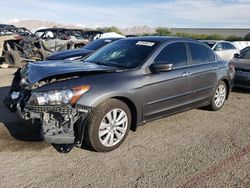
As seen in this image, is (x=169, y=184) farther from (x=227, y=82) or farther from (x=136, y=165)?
(x=227, y=82)

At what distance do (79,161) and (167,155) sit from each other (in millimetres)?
1157

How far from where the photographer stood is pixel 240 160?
13.6 ft

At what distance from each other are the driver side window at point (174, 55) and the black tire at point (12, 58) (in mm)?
9210

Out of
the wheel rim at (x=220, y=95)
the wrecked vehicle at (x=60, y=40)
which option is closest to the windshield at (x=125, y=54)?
the wheel rim at (x=220, y=95)

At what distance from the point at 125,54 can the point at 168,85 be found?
0.85 meters

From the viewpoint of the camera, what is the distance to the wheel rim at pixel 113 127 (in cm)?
420

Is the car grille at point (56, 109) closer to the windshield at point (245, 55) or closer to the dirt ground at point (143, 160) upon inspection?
the dirt ground at point (143, 160)

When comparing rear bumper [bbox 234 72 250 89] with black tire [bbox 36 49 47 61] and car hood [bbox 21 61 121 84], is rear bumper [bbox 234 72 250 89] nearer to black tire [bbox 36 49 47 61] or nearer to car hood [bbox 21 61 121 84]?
car hood [bbox 21 61 121 84]

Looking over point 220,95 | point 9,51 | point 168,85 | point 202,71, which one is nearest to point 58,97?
point 168,85

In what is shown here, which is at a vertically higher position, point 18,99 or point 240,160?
point 18,99

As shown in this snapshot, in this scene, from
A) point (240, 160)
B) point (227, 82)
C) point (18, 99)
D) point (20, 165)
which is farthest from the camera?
point (227, 82)

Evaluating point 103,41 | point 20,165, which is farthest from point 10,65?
point 20,165

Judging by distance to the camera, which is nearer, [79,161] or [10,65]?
[79,161]

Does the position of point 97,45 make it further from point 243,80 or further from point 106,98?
point 106,98
